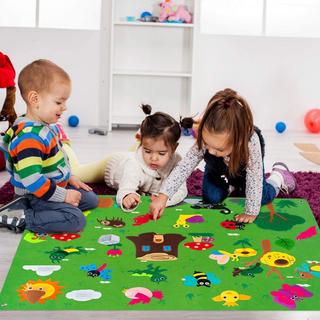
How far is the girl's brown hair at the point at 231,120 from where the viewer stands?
1.73m

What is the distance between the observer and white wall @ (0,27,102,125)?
12.3 feet

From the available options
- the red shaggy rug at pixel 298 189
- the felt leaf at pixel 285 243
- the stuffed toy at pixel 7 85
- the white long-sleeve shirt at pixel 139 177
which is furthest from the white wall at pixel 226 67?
the felt leaf at pixel 285 243

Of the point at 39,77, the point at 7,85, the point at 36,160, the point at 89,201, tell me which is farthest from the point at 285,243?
the point at 7,85

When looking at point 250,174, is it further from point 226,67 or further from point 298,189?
point 226,67

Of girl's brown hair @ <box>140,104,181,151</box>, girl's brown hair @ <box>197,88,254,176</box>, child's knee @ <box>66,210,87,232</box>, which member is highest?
girl's brown hair @ <box>197,88,254,176</box>

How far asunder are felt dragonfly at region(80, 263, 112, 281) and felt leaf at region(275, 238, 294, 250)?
1.56ft

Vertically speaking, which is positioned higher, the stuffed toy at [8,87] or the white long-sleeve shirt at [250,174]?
the stuffed toy at [8,87]

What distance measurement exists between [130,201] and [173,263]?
1.41ft

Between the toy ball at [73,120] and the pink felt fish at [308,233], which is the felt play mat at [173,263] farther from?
the toy ball at [73,120]

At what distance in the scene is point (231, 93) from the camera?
1.80 meters

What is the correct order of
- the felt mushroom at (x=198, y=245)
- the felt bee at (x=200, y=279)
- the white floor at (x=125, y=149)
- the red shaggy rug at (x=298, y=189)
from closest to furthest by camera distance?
the white floor at (x=125, y=149) → the felt bee at (x=200, y=279) → the felt mushroom at (x=198, y=245) → the red shaggy rug at (x=298, y=189)

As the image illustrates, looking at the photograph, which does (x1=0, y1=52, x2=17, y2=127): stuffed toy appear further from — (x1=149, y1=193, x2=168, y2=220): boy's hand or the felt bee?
the felt bee

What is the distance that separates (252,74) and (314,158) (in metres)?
1.03

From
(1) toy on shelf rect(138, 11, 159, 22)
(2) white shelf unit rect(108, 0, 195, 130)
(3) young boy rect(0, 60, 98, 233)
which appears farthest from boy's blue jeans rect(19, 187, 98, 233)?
(1) toy on shelf rect(138, 11, 159, 22)
